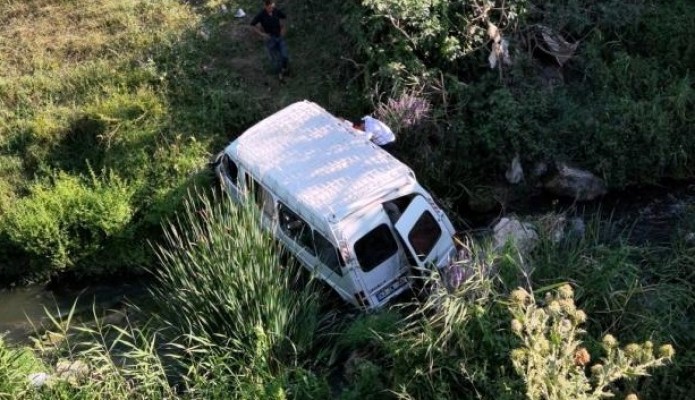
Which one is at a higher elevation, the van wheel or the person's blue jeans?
the person's blue jeans

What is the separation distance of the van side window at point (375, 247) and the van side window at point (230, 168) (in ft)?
8.14

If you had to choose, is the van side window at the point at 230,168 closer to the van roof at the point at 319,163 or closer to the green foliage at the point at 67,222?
the van roof at the point at 319,163

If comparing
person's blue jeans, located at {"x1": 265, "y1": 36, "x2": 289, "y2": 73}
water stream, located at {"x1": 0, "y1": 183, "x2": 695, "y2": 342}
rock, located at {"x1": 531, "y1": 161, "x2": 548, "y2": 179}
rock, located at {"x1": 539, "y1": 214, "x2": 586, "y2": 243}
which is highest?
person's blue jeans, located at {"x1": 265, "y1": 36, "x2": 289, "y2": 73}

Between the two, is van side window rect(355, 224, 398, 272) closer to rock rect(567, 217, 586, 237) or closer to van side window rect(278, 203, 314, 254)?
van side window rect(278, 203, 314, 254)

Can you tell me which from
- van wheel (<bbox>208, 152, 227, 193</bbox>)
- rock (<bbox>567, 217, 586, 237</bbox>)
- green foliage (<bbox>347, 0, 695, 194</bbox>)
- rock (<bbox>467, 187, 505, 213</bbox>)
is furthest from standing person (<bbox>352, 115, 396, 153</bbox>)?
rock (<bbox>567, 217, 586, 237</bbox>)

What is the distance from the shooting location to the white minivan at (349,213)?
8922 mm

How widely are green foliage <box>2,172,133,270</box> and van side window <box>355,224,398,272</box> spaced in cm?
414

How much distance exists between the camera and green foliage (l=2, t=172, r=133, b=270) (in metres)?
10.9

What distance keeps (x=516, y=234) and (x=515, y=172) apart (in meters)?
2.15

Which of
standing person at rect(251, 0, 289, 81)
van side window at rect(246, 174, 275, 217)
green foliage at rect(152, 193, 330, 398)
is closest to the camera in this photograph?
green foliage at rect(152, 193, 330, 398)

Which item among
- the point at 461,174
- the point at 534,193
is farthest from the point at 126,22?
the point at 534,193

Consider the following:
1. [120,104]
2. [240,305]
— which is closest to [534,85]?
[240,305]

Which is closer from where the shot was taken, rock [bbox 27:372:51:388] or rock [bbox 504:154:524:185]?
rock [bbox 27:372:51:388]

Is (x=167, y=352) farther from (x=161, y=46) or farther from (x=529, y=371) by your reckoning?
(x=161, y=46)
